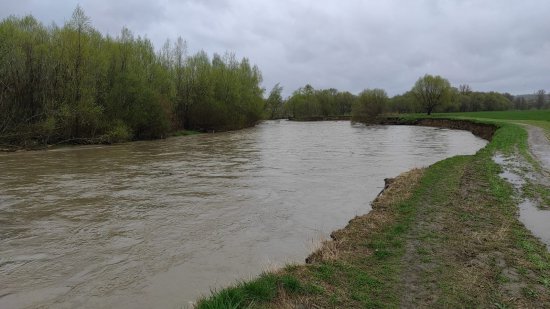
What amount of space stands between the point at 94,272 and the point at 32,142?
2777 cm

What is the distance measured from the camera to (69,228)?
10.1 m

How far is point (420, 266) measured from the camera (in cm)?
645

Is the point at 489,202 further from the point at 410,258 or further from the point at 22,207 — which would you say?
the point at 22,207

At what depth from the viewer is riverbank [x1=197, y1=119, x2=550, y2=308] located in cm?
517

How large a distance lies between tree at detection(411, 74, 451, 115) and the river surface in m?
83.6

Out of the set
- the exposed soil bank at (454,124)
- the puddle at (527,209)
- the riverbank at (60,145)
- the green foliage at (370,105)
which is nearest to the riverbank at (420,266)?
the puddle at (527,209)

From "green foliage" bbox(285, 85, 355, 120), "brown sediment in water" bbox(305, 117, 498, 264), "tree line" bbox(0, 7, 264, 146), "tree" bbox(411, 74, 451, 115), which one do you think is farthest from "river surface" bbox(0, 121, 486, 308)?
"green foliage" bbox(285, 85, 355, 120)

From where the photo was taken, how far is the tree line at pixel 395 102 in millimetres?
95875

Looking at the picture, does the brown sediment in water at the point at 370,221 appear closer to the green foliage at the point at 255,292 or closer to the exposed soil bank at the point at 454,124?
the green foliage at the point at 255,292

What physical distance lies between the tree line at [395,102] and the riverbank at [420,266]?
8451 centimetres

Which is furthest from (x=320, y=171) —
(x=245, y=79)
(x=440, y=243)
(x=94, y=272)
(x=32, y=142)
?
(x=245, y=79)

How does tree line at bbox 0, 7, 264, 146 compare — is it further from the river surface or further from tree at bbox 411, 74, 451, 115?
Answer: tree at bbox 411, 74, 451, 115

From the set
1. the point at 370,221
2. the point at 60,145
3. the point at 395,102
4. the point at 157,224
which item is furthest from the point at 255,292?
the point at 395,102

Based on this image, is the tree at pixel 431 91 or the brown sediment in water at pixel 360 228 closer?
the brown sediment in water at pixel 360 228
